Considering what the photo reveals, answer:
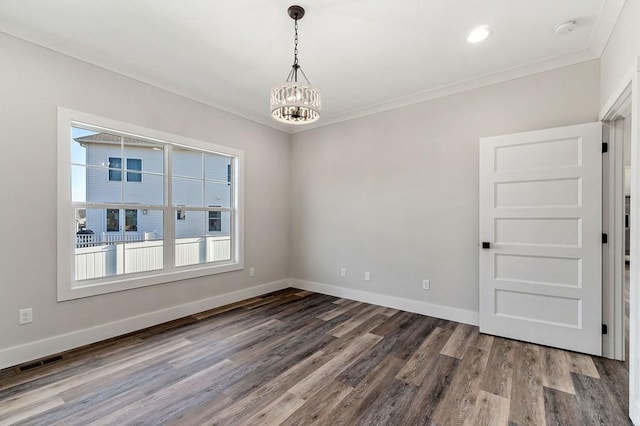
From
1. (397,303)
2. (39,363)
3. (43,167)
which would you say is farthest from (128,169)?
(397,303)

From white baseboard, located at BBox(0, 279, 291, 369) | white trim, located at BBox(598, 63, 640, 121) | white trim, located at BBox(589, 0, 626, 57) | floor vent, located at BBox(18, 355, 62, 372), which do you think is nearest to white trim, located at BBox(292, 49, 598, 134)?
white trim, located at BBox(589, 0, 626, 57)

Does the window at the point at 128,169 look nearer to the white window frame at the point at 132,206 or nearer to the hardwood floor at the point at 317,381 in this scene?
the white window frame at the point at 132,206

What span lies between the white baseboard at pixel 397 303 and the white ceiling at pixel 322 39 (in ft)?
8.83

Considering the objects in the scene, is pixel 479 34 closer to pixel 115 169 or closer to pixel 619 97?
pixel 619 97

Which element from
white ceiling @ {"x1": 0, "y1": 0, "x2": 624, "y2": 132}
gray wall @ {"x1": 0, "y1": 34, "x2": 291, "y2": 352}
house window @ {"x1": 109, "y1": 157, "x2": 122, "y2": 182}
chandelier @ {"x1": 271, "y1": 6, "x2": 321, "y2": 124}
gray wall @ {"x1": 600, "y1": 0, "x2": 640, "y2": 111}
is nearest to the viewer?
gray wall @ {"x1": 600, "y1": 0, "x2": 640, "y2": 111}

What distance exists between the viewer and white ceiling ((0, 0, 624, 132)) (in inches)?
88.7

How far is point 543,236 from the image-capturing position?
290 centimetres

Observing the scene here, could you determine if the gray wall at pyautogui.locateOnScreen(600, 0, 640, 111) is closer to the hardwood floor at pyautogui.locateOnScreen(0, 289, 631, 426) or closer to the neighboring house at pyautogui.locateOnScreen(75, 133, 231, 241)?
the hardwood floor at pyautogui.locateOnScreen(0, 289, 631, 426)

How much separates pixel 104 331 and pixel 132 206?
135 cm

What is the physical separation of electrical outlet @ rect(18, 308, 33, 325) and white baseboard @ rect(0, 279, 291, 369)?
0.21 meters

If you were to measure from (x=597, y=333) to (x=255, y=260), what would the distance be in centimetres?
409

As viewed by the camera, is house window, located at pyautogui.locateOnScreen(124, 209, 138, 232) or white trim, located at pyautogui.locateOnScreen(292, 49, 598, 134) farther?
house window, located at pyautogui.locateOnScreen(124, 209, 138, 232)

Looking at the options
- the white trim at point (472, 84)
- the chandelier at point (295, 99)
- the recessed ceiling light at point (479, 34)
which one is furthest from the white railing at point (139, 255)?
the recessed ceiling light at point (479, 34)

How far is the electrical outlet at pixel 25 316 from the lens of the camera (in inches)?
100
